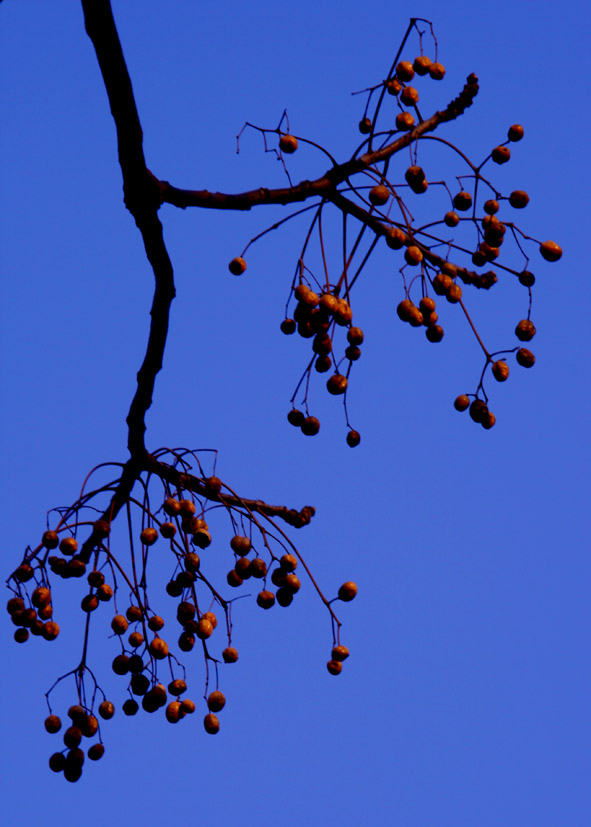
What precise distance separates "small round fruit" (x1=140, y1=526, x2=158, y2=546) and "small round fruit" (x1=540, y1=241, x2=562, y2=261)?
61.2 inches

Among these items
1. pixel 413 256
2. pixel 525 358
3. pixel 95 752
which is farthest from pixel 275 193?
pixel 95 752

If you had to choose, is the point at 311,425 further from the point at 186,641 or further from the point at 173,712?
the point at 173,712

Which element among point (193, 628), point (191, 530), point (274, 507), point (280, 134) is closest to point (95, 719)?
point (193, 628)

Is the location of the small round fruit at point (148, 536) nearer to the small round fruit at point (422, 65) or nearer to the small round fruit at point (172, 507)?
the small round fruit at point (172, 507)

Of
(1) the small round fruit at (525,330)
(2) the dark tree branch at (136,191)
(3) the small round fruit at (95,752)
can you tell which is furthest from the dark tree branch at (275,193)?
(3) the small round fruit at (95,752)

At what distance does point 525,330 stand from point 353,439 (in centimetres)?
70

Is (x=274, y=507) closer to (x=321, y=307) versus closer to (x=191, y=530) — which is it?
(x=191, y=530)

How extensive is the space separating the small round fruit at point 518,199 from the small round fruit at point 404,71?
1.63ft

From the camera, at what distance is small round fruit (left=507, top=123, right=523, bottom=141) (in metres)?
3.24

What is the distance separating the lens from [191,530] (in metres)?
3.20

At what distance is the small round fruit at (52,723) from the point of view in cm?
354

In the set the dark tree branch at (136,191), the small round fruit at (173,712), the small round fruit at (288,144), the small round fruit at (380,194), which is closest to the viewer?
the dark tree branch at (136,191)

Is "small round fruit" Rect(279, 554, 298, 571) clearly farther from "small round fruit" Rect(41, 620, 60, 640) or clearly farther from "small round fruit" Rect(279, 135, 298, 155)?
"small round fruit" Rect(279, 135, 298, 155)

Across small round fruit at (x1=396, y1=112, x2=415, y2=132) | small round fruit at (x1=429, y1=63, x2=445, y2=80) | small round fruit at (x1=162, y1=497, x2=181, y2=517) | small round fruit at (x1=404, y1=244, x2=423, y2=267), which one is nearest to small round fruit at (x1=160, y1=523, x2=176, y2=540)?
small round fruit at (x1=162, y1=497, x2=181, y2=517)
